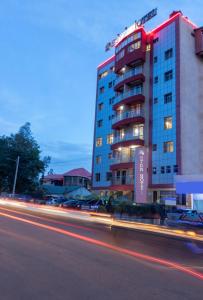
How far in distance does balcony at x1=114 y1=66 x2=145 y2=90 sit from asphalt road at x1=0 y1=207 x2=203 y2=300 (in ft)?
120

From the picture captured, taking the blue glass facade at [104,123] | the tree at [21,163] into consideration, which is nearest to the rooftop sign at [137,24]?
the blue glass facade at [104,123]

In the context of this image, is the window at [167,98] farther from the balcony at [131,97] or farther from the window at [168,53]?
the window at [168,53]

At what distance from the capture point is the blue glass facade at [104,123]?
172ft

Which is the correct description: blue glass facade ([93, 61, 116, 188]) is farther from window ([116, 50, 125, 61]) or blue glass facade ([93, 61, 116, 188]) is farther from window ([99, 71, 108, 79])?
window ([116, 50, 125, 61])

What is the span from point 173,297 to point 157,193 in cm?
3591

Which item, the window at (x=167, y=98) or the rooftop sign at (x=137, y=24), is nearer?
the window at (x=167, y=98)

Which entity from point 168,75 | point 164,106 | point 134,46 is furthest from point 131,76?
point 164,106

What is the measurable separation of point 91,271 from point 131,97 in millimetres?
39621

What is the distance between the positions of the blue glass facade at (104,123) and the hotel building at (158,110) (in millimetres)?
1071

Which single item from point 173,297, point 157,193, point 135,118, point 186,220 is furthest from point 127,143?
point 173,297

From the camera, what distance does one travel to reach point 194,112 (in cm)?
4312

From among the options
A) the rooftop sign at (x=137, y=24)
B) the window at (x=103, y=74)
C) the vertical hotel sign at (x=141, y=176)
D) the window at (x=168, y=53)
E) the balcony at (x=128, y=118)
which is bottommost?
the vertical hotel sign at (x=141, y=176)

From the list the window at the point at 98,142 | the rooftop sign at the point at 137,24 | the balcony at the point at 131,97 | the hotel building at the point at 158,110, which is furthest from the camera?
the window at the point at 98,142

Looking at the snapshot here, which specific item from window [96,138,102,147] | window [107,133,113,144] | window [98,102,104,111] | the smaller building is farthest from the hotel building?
the smaller building
